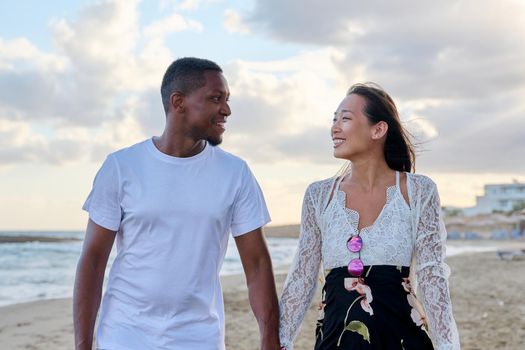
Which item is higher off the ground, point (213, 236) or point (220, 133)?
point (220, 133)

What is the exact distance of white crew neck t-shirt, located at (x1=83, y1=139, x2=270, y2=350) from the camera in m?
2.97

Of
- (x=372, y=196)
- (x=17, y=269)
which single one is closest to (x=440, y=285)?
(x=372, y=196)

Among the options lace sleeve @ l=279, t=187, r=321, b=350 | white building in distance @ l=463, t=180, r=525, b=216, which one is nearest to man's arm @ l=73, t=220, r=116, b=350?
lace sleeve @ l=279, t=187, r=321, b=350

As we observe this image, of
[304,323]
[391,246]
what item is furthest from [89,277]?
[304,323]

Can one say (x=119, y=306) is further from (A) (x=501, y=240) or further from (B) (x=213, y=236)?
(A) (x=501, y=240)

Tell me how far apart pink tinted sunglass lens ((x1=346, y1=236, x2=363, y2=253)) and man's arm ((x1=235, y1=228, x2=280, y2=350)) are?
370 millimetres

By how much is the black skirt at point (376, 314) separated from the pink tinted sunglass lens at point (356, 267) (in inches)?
0.9

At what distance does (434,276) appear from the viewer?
312 cm

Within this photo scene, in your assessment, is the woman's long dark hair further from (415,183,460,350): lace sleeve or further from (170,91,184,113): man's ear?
(170,91,184,113): man's ear

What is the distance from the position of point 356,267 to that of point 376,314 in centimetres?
21

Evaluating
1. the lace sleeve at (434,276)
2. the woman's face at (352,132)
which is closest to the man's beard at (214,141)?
the woman's face at (352,132)

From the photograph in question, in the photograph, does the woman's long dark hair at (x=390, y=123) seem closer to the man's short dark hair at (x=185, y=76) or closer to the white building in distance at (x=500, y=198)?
the man's short dark hair at (x=185, y=76)

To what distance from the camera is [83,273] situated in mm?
3123

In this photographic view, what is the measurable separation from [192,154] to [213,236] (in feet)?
1.26
